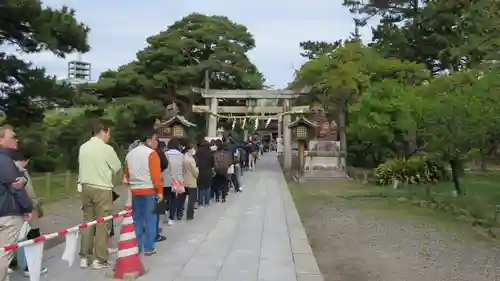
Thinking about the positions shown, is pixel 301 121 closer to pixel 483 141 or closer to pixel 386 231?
pixel 483 141

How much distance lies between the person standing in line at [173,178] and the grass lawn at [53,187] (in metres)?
4.35

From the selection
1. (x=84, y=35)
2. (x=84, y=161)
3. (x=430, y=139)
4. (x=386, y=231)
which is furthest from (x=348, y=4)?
(x=84, y=161)

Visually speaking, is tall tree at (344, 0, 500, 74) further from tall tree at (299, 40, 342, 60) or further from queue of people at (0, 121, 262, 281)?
queue of people at (0, 121, 262, 281)

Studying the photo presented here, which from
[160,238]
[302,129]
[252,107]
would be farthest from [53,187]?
[252,107]

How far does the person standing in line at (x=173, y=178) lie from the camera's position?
9221 mm

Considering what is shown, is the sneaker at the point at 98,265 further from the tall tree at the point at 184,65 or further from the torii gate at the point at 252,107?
Result: the tall tree at the point at 184,65

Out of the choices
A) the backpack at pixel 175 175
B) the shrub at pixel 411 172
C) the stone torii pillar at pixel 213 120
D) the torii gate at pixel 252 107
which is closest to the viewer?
the backpack at pixel 175 175

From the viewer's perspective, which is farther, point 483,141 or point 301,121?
point 301,121

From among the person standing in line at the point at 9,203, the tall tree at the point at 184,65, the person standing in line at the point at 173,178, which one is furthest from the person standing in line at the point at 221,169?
the tall tree at the point at 184,65

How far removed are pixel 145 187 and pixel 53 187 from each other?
9027mm

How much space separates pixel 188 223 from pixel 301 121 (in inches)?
614

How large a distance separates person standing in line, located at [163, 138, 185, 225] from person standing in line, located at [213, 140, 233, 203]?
2681 millimetres

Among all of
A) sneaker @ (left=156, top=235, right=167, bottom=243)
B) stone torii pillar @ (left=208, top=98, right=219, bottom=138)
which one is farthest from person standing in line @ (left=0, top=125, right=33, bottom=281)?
stone torii pillar @ (left=208, top=98, right=219, bottom=138)

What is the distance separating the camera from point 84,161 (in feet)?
18.9
